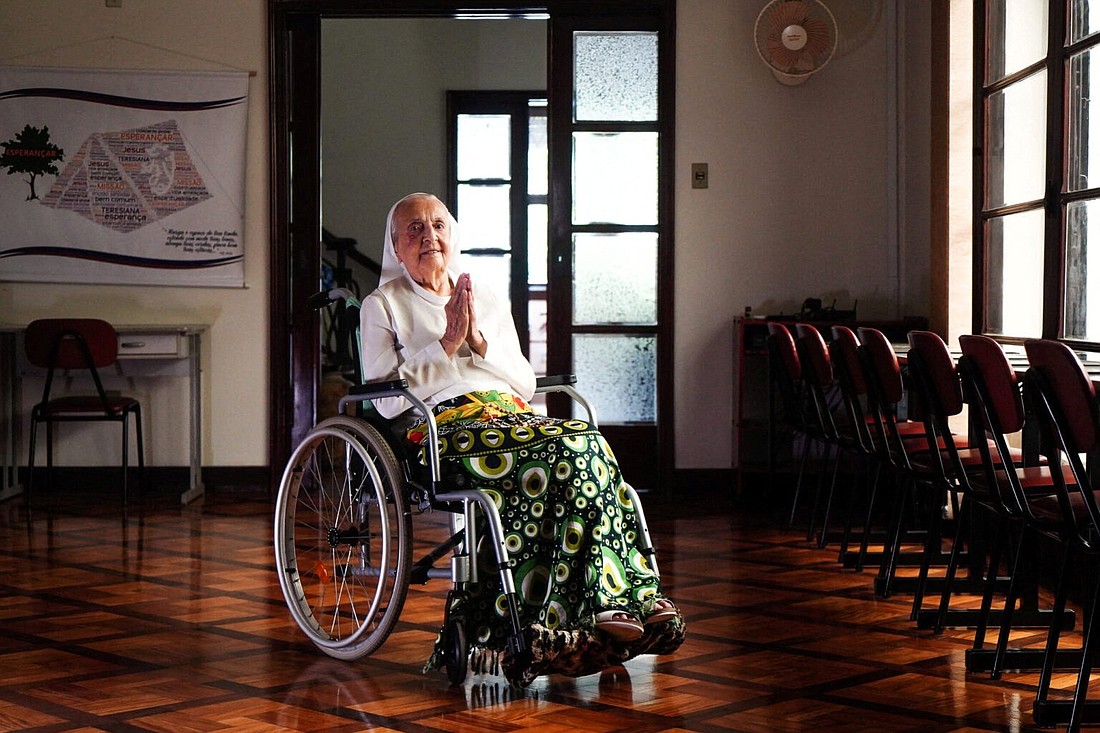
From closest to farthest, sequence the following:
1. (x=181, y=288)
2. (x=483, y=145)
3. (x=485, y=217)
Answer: (x=181, y=288)
(x=483, y=145)
(x=485, y=217)

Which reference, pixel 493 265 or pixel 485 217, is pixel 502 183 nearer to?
pixel 485 217

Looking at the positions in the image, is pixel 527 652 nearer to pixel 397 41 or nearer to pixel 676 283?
pixel 676 283

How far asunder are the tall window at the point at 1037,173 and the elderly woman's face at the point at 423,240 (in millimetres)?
2316

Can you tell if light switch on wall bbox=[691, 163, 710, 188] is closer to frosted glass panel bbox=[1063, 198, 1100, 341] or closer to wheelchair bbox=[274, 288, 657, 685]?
frosted glass panel bbox=[1063, 198, 1100, 341]

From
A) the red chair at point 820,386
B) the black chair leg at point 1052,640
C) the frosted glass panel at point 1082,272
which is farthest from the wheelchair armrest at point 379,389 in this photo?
the frosted glass panel at point 1082,272

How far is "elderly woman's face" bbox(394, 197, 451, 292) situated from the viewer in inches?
137

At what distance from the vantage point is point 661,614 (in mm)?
2881

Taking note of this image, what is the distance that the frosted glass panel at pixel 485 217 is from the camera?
9.58m

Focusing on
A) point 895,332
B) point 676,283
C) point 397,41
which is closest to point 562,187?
point 676,283

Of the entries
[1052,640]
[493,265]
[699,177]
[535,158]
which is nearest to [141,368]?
[699,177]

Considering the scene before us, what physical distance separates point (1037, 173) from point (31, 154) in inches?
179

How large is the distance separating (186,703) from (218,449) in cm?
369

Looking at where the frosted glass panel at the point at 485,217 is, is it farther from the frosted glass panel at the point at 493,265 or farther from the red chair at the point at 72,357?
the red chair at the point at 72,357

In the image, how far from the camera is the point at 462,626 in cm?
294
